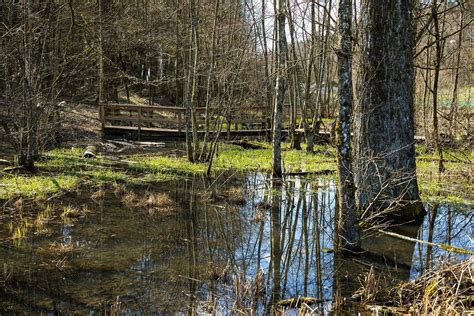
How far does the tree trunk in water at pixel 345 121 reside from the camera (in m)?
5.69

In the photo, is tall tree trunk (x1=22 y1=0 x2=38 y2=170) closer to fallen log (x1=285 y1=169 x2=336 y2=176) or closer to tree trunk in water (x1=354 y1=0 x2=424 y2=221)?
fallen log (x1=285 y1=169 x2=336 y2=176)

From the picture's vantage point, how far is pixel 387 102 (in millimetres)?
8109

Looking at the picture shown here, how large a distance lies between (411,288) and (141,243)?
390 centimetres

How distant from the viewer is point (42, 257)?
6.00 metres

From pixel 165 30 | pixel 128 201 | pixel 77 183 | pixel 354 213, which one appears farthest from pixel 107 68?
pixel 354 213

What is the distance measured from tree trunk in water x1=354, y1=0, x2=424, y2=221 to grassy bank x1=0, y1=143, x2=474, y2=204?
87.4 inches

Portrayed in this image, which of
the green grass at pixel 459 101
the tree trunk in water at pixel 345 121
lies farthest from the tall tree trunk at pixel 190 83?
the green grass at pixel 459 101

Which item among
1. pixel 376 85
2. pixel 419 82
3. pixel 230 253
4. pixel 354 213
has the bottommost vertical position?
pixel 230 253

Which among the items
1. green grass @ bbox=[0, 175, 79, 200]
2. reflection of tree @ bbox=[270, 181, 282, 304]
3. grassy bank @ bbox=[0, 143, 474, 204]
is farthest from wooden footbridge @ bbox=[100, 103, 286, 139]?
reflection of tree @ bbox=[270, 181, 282, 304]

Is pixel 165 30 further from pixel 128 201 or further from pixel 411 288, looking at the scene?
pixel 411 288

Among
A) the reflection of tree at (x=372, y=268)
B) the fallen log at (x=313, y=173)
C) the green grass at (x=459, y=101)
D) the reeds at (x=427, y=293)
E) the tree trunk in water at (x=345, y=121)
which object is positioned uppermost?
the green grass at (x=459, y=101)

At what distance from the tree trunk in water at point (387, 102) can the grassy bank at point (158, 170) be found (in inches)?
87.4

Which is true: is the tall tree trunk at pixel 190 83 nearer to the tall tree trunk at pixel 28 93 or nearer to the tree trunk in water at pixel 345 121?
the tall tree trunk at pixel 28 93

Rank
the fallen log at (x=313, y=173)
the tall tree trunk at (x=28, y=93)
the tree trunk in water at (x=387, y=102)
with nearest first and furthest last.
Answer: the tree trunk in water at (x=387, y=102)
the tall tree trunk at (x=28, y=93)
the fallen log at (x=313, y=173)
